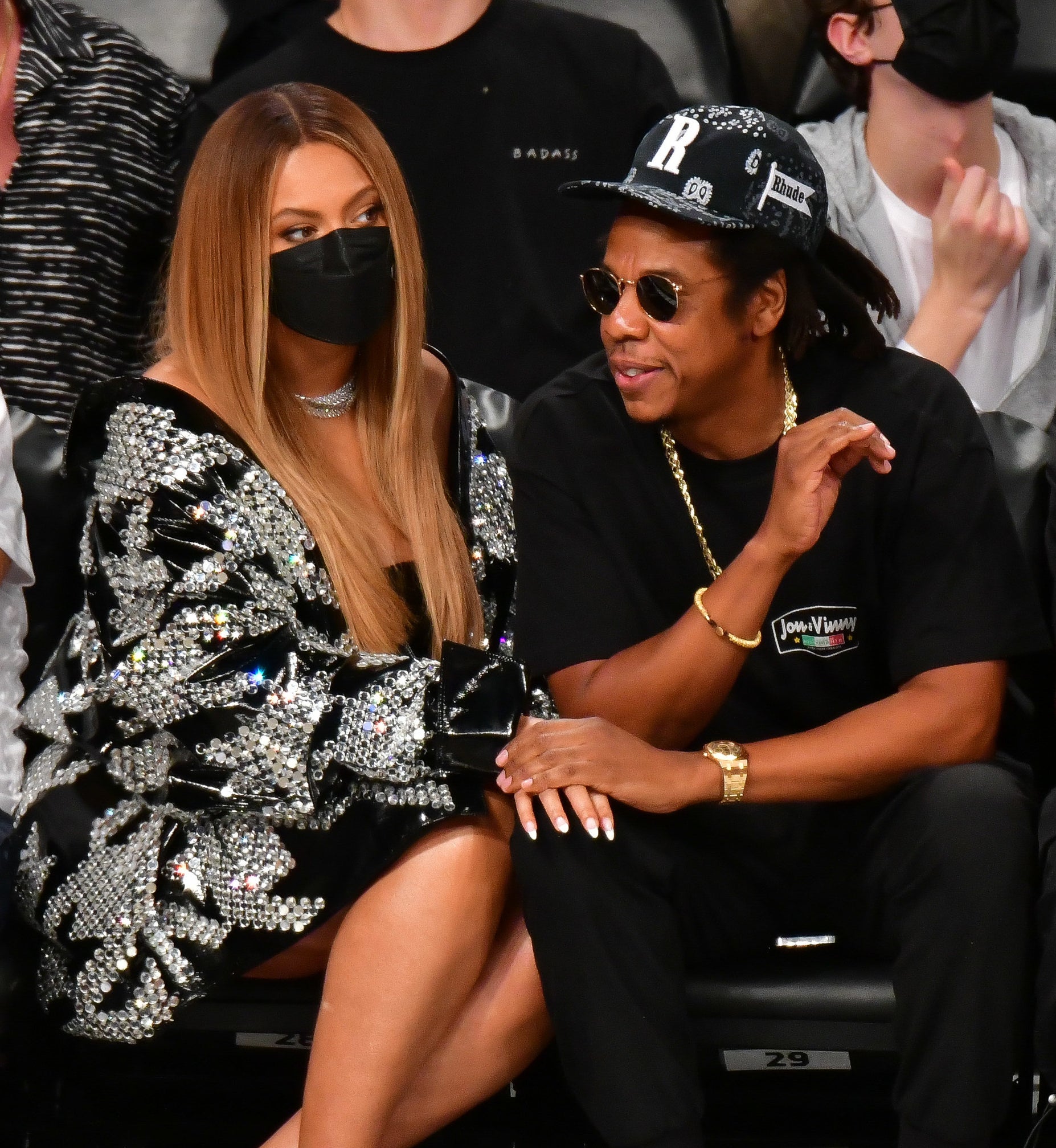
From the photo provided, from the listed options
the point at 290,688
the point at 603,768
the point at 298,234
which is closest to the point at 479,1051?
the point at 603,768

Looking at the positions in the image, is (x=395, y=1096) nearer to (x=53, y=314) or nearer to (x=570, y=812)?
(x=570, y=812)

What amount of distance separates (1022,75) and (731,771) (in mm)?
1879

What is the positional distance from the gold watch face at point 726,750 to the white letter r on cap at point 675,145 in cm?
70

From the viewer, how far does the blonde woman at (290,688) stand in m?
2.00

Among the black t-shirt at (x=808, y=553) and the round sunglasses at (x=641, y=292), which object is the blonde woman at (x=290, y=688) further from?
the round sunglasses at (x=641, y=292)

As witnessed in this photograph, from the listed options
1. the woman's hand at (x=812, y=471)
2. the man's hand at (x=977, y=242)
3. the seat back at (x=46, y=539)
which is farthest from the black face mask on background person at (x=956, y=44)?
the seat back at (x=46, y=539)

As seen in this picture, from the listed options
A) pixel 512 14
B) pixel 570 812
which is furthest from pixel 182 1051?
pixel 512 14

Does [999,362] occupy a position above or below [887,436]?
below

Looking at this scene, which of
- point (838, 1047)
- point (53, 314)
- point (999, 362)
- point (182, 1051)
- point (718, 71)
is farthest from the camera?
point (718, 71)

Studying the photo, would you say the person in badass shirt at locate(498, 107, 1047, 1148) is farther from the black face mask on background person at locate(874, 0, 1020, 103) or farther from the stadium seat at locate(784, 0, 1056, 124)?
the stadium seat at locate(784, 0, 1056, 124)

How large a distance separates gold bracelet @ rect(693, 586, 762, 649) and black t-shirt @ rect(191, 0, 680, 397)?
0.98 metres

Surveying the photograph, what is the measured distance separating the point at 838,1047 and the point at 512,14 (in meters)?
1.93

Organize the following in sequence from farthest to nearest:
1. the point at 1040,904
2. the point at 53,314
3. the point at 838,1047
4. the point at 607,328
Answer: the point at 53,314 < the point at 607,328 < the point at 838,1047 < the point at 1040,904

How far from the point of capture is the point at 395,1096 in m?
1.94
